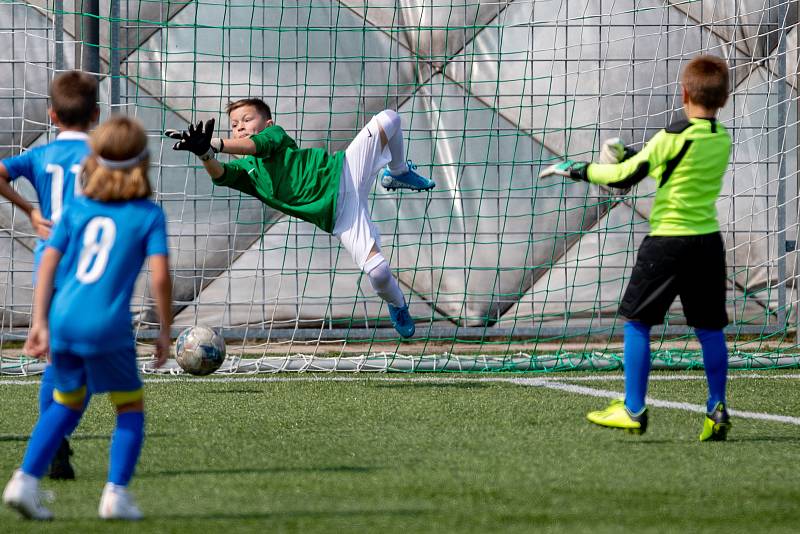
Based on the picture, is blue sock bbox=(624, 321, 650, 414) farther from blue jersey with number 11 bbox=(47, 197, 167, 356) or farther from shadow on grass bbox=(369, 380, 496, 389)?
blue jersey with number 11 bbox=(47, 197, 167, 356)

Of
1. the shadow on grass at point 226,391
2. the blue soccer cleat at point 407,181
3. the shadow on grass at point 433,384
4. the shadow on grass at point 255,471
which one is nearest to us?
the shadow on grass at point 255,471

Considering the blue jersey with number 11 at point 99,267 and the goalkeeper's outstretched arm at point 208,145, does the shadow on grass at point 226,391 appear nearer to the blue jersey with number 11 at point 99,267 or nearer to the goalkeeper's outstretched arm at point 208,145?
the goalkeeper's outstretched arm at point 208,145

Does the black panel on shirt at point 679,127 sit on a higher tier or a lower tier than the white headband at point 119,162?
higher

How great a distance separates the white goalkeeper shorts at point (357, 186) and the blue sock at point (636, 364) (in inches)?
86.8

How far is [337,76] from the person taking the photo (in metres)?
9.10

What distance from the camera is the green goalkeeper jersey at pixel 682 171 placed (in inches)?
184

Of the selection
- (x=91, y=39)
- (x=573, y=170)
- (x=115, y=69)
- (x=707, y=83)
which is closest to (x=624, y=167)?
(x=573, y=170)

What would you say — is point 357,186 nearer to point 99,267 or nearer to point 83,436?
point 83,436

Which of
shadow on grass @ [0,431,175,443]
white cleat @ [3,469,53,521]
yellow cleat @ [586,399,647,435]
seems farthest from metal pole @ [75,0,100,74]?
white cleat @ [3,469,53,521]

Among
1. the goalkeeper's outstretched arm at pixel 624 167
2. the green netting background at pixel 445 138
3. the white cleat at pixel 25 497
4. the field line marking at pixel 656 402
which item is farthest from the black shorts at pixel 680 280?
the green netting background at pixel 445 138

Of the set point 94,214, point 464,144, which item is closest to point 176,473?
point 94,214

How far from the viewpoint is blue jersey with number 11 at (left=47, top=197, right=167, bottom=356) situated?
3215 millimetres

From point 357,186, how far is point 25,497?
12.5 feet

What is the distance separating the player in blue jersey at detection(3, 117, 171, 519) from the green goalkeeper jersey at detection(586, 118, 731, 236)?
206 centimetres
